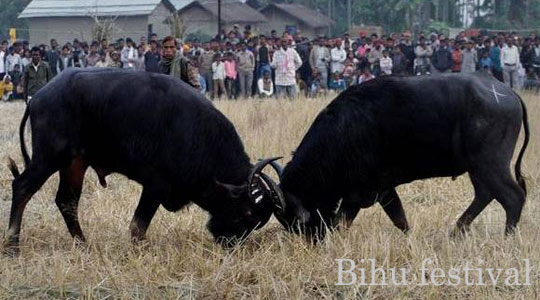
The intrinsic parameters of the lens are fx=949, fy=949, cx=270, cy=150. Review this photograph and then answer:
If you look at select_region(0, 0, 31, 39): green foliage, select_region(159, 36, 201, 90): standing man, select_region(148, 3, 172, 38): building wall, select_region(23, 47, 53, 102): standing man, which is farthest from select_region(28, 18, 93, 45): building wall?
select_region(159, 36, 201, 90): standing man

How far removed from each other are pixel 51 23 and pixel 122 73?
38.5 m

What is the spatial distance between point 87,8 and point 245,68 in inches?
803

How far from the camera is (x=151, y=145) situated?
725 cm

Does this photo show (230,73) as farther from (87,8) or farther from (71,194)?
(87,8)

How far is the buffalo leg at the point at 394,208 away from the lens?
780cm

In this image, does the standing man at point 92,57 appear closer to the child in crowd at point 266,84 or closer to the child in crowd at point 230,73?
the child in crowd at point 230,73

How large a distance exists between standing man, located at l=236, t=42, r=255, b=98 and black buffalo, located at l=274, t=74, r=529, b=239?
16288 millimetres

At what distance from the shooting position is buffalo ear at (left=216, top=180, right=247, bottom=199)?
23.3 feet

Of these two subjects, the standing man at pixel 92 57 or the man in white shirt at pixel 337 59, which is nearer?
the standing man at pixel 92 57

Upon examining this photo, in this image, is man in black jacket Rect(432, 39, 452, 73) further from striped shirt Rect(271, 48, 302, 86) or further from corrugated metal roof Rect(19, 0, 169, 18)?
corrugated metal roof Rect(19, 0, 169, 18)

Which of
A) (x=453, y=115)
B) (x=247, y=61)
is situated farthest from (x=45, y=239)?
(x=247, y=61)

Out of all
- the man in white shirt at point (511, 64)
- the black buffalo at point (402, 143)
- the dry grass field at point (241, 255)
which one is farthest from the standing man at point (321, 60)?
the black buffalo at point (402, 143)

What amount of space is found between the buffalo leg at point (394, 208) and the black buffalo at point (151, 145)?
110cm

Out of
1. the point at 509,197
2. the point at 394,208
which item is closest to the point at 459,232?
the point at 509,197
